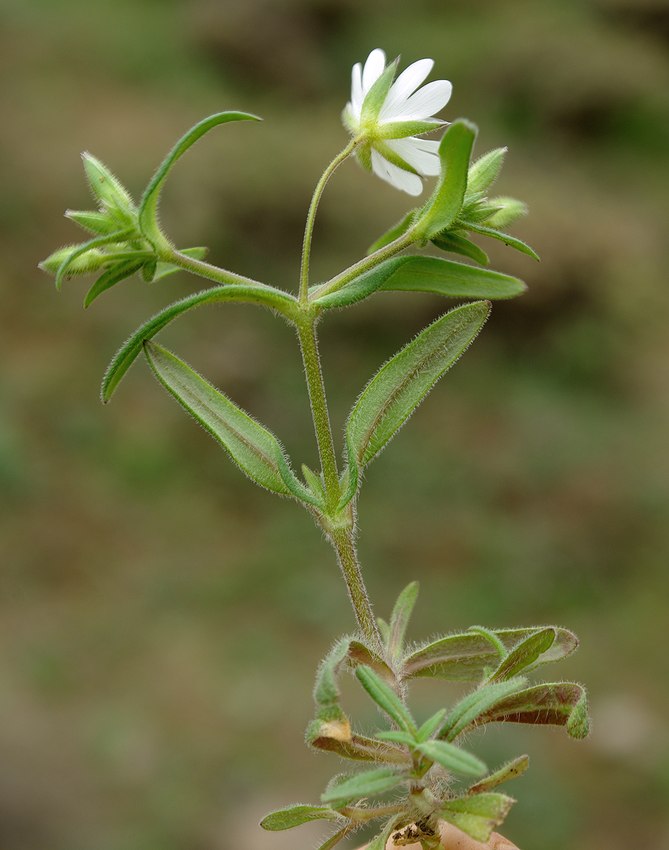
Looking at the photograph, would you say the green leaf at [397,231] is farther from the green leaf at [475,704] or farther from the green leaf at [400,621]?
the green leaf at [475,704]

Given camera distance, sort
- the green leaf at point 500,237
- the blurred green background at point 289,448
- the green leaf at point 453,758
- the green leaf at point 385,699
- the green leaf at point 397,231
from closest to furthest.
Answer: the green leaf at point 453,758 < the green leaf at point 385,699 < the green leaf at point 500,237 < the green leaf at point 397,231 < the blurred green background at point 289,448

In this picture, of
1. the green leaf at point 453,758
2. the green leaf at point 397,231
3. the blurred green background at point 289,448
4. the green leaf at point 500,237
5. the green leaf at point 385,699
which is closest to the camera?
the green leaf at point 453,758

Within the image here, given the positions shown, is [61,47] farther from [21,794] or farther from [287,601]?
[21,794]

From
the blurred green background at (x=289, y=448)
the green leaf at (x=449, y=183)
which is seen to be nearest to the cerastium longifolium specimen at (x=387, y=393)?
the green leaf at (x=449, y=183)

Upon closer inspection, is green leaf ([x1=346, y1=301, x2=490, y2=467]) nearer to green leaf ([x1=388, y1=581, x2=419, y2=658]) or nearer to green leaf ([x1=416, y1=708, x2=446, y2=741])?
green leaf ([x1=388, y1=581, x2=419, y2=658])

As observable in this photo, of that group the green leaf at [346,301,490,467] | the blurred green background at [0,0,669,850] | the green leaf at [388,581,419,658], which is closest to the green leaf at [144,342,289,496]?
the green leaf at [346,301,490,467]

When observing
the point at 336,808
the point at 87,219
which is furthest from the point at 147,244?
the point at 336,808

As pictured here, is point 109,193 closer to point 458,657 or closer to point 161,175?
point 161,175
